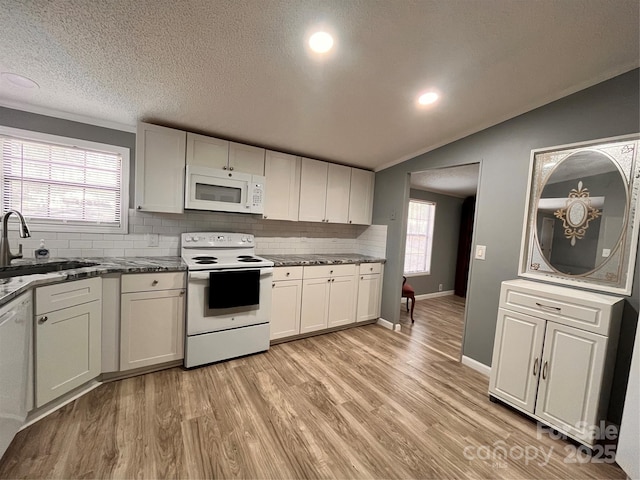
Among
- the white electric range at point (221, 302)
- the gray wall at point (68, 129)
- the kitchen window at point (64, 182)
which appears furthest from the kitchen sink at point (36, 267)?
the white electric range at point (221, 302)

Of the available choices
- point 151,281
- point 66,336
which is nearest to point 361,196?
point 151,281

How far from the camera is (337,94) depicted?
217 cm

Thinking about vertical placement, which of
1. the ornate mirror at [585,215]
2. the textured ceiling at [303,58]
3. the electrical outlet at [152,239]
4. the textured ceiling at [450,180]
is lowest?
the electrical outlet at [152,239]

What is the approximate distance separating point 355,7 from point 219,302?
235cm

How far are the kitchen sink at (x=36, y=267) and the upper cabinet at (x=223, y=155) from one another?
1.30 m

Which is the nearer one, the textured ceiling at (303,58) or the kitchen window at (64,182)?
the textured ceiling at (303,58)

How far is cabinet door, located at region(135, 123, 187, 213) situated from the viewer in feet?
7.97

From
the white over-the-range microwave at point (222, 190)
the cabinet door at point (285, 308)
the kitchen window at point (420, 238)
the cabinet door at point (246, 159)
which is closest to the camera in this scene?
the white over-the-range microwave at point (222, 190)

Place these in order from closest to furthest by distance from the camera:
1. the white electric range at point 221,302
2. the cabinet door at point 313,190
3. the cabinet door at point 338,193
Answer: the white electric range at point 221,302, the cabinet door at point 313,190, the cabinet door at point 338,193

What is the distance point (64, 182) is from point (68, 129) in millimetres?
474

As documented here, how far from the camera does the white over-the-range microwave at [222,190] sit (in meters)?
2.60

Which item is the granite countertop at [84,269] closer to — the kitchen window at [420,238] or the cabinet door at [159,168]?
the cabinet door at [159,168]

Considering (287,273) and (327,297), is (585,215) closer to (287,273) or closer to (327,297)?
(327,297)

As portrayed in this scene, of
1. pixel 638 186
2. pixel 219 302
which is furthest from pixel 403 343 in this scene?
pixel 638 186
